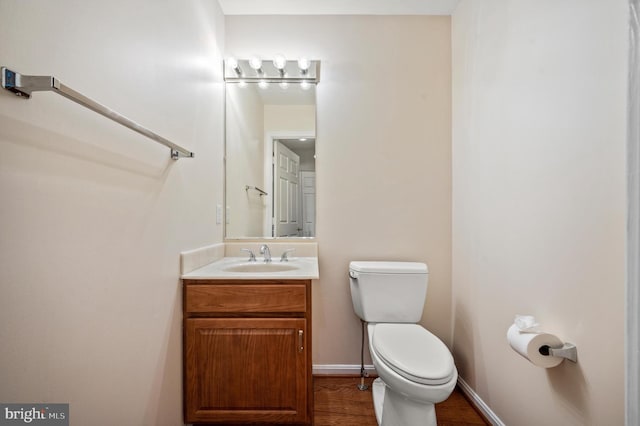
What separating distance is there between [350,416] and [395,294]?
717 mm

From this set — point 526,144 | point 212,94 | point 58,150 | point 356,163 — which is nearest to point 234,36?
point 212,94

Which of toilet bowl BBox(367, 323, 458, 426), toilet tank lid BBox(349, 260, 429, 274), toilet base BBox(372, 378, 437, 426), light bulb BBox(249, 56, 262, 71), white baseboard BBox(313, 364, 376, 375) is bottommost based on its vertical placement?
white baseboard BBox(313, 364, 376, 375)

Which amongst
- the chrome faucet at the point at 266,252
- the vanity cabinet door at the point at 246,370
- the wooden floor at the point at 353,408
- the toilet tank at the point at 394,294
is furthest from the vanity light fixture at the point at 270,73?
the wooden floor at the point at 353,408

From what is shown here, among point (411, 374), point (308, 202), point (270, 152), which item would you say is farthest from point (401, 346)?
point (270, 152)

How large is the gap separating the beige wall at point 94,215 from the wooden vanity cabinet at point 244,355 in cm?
8

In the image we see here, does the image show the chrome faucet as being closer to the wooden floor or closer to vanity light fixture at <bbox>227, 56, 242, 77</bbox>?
the wooden floor

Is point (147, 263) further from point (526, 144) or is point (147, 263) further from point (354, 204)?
point (526, 144)

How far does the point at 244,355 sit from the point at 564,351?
4.23ft

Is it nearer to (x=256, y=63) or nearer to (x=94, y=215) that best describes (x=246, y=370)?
(x=94, y=215)

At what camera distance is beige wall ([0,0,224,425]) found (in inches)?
24.0

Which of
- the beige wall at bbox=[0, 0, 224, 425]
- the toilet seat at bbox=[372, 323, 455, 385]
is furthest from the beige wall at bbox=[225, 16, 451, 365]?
the beige wall at bbox=[0, 0, 224, 425]

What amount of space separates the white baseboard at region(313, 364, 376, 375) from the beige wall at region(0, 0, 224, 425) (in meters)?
0.94

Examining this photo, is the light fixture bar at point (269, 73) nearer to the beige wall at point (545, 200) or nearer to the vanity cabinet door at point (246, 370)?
the beige wall at point (545, 200)

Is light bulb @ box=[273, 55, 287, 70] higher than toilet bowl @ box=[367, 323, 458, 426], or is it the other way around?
light bulb @ box=[273, 55, 287, 70]
